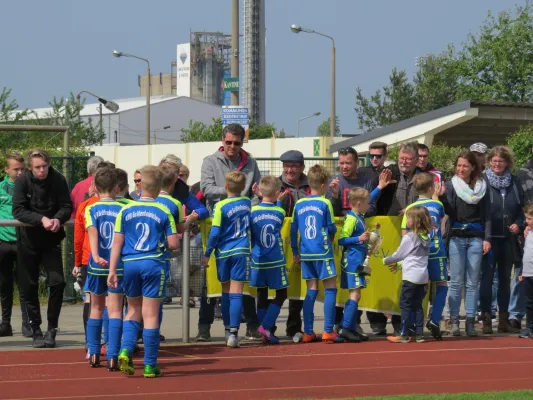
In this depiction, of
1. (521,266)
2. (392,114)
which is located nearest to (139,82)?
(392,114)

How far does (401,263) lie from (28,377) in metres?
4.47

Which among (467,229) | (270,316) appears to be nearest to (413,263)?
(467,229)

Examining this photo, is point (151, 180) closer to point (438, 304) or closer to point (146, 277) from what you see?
point (146, 277)

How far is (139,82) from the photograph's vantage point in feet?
614

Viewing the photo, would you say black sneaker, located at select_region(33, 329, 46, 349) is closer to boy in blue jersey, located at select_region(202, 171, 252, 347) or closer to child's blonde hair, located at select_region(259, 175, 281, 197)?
boy in blue jersey, located at select_region(202, 171, 252, 347)

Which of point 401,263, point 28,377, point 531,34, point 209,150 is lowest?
point 28,377

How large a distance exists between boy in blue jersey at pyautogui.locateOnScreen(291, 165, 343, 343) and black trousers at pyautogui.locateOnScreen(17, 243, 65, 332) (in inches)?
100

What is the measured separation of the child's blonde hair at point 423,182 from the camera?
12367 millimetres

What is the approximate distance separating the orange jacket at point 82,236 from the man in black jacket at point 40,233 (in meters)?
0.80

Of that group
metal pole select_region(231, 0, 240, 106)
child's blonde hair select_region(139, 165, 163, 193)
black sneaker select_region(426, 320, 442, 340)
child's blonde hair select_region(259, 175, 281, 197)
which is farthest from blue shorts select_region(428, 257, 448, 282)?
metal pole select_region(231, 0, 240, 106)

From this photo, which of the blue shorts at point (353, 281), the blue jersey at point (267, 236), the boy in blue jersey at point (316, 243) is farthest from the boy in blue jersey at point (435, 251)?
the blue jersey at point (267, 236)

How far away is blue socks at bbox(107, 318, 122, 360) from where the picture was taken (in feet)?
33.5

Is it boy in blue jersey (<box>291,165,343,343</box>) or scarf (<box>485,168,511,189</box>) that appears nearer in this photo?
boy in blue jersey (<box>291,165,343,343</box>)

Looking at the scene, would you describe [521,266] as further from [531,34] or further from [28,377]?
Answer: [531,34]
